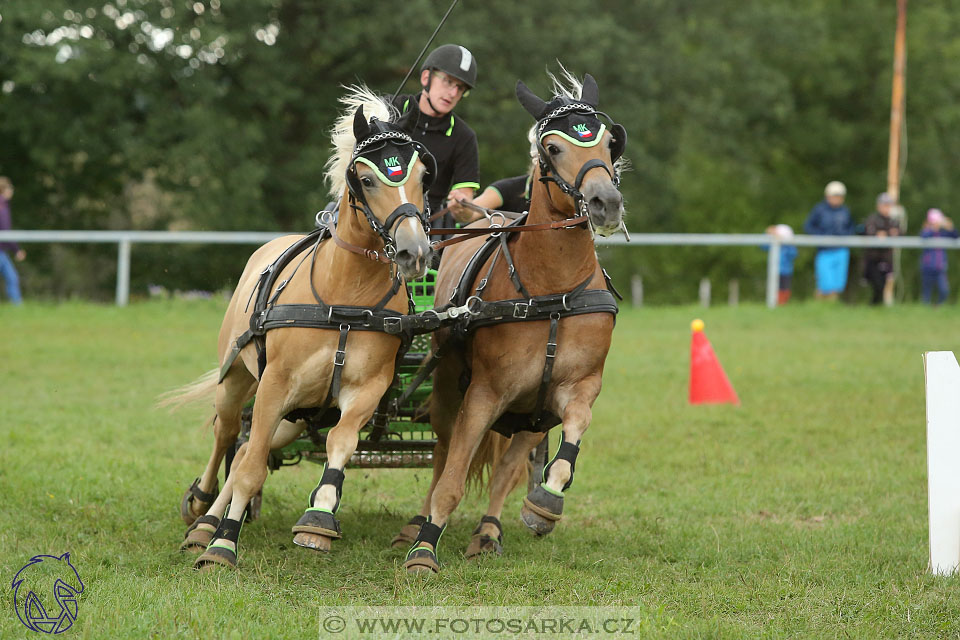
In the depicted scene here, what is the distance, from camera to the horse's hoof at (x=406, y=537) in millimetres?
5965

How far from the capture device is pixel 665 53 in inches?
1038

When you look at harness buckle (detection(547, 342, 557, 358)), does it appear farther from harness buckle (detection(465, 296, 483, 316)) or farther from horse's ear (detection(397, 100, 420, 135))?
horse's ear (detection(397, 100, 420, 135))

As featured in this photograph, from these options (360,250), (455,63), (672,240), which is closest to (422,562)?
(360,250)

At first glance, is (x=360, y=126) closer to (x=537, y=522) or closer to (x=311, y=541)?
(x=311, y=541)

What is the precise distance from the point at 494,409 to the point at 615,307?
76 centimetres

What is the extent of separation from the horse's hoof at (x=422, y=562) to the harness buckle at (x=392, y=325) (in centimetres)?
104

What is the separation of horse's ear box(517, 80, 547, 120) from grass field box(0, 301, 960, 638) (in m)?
2.17

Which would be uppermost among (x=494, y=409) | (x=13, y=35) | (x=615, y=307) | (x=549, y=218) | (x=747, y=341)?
(x=13, y=35)

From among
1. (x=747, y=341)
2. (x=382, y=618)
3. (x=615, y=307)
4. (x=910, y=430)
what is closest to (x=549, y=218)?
(x=615, y=307)

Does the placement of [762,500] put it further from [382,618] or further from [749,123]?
[749,123]

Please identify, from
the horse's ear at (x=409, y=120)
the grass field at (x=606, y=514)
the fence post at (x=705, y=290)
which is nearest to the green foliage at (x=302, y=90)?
the fence post at (x=705, y=290)

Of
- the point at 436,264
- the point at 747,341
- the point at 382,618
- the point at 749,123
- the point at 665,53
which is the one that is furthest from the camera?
the point at 749,123

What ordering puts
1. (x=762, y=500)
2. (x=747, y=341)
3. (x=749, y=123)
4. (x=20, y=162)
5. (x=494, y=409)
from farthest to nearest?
1. (x=749, y=123)
2. (x=20, y=162)
3. (x=747, y=341)
4. (x=762, y=500)
5. (x=494, y=409)

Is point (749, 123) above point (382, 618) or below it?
above
